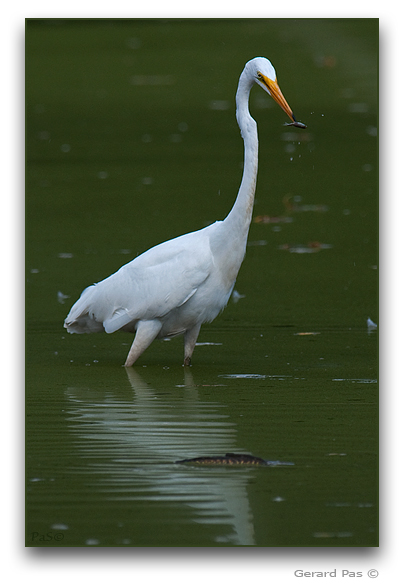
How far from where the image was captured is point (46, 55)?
6.40m

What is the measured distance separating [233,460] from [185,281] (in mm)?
1460

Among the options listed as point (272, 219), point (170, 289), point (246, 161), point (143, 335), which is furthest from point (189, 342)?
point (272, 219)

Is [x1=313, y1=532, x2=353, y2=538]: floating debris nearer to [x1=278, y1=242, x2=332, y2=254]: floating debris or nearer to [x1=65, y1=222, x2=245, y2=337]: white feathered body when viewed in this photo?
[x1=65, y1=222, x2=245, y2=337]: white feathered body

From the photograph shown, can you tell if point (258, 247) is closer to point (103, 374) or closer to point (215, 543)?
point (103, 374)

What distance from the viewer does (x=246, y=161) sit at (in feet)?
20.1

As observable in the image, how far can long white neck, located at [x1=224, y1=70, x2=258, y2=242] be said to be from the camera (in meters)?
6.08

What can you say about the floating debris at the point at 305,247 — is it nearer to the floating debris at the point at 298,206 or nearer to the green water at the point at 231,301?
the green water at the point at 231,301

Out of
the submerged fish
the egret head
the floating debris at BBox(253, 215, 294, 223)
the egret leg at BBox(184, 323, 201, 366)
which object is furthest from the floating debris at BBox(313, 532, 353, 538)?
the floating debris at BBox(253, 215, 294, 223)

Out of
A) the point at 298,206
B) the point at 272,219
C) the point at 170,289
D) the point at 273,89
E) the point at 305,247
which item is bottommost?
the point at 170,289

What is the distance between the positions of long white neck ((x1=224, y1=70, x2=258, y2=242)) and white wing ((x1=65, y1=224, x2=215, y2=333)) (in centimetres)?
18

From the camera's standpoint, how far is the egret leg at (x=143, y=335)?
20.1 ft

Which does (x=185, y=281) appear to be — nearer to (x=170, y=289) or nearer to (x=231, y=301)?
(x=170, y=289)

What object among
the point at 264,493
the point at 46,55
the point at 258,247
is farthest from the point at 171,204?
the point at 264,493

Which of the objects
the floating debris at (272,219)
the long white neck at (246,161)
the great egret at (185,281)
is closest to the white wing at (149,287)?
the great egret at (185,281)
